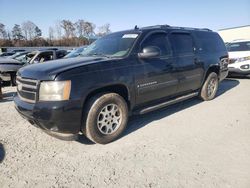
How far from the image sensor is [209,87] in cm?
671

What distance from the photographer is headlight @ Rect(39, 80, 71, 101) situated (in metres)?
3.46

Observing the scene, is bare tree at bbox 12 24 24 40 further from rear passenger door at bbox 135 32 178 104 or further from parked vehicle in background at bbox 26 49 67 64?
rear passenger door at bbox 135 32 178 104

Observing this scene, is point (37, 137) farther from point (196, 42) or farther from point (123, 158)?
point (196, 42)

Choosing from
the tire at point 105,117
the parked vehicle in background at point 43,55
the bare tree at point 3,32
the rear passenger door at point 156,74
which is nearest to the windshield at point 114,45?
the rear passenger door at point 156,74

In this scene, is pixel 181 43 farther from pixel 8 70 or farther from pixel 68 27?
pixel 68 27

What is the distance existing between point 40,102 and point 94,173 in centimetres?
131

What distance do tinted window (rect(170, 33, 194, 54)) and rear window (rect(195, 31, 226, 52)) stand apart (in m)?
0.56

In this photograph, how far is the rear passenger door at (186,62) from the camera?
209 inches

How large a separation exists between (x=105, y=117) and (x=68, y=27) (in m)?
75.5

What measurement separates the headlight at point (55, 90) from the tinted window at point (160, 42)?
1915mm

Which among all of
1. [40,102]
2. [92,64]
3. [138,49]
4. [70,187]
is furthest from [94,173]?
[138,49]

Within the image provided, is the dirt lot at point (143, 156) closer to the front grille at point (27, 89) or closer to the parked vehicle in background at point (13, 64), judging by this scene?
the front grille at point (27, 89)

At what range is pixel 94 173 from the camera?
3.20 m

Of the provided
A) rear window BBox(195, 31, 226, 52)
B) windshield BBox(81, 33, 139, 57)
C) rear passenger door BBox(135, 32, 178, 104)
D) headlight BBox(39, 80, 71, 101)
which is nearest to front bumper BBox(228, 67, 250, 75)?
rear window BBox(195, 31, 226, 52)
